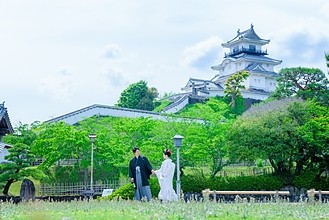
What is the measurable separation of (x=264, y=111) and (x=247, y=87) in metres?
41.4

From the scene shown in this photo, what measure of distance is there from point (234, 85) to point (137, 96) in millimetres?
13411

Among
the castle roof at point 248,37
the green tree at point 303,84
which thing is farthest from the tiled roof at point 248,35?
the green tree at point 303,84

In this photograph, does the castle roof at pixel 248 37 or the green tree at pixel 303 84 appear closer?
the green tree at pixel 303 84

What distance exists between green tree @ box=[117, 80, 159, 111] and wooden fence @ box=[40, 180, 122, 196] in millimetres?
32668

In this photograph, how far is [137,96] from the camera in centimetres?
6819

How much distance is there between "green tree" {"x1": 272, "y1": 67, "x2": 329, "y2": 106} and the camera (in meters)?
38.3

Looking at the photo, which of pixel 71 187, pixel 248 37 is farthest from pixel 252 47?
pixel 71 187

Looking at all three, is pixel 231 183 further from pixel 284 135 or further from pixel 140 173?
pixel 140 173

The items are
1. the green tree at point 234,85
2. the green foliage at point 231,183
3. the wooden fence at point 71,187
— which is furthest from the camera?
the green tree at point 234,85

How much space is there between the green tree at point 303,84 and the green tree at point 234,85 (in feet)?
56.5

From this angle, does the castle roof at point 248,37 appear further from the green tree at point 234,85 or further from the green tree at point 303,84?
the green tree at point 303,84

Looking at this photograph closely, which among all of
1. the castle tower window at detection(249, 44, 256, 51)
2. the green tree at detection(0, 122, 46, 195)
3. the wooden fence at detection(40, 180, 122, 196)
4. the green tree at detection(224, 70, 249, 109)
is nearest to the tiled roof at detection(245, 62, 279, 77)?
the castle tower window at detection(249, 44, 256, 51)

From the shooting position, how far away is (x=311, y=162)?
1236 inches

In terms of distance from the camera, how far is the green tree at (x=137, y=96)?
66875mm
